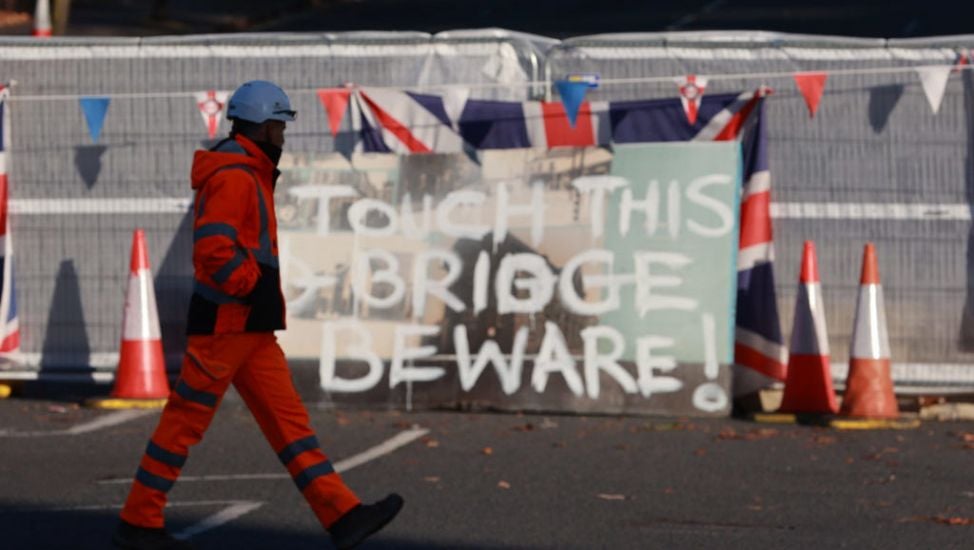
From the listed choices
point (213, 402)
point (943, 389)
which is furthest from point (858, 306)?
point (213, 402)

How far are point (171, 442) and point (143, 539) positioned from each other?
13.8 inches

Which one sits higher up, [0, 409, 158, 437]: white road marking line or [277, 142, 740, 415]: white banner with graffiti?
[277, 142, 740, 415]: white banner with graffiti

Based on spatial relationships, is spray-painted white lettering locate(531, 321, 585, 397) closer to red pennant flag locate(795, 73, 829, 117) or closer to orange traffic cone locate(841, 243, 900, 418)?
orange traffic cone locate(841, 243, 900, 418)

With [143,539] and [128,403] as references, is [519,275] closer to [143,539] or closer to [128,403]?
[128,403]

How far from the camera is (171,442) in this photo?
310 inches

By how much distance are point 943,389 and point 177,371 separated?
4883 mm

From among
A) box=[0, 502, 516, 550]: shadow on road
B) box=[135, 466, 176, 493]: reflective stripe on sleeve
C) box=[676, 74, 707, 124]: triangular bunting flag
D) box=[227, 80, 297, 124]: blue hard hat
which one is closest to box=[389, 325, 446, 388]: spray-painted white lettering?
box=[676, 74, 707, 124]: triangular bunting flag

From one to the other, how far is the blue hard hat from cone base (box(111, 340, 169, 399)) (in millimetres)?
5978

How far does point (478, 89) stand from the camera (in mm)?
14164

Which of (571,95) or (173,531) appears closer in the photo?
(173,531)

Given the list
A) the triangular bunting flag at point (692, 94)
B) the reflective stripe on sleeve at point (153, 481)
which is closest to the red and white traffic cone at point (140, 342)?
the triangular bunting flag at point (692, 94)

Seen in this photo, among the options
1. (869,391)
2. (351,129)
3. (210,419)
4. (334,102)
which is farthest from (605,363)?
(210,419)

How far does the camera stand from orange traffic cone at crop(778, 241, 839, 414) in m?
13.4

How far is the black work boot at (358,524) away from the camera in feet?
25.7
